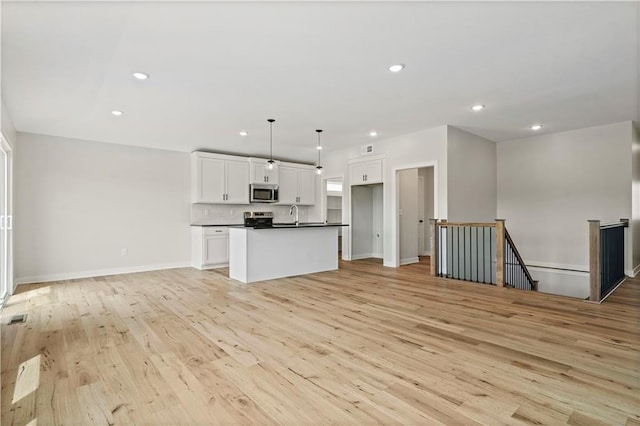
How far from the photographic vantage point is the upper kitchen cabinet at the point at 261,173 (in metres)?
7.54

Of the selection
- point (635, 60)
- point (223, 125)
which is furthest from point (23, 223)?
point (635, 60)

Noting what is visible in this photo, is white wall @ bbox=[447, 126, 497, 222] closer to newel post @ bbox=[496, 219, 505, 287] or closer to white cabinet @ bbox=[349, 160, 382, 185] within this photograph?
newel post @ bbox=[496, 219, 505, 287]

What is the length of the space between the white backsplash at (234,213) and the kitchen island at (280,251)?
1938 mm

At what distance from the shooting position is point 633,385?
204 cm

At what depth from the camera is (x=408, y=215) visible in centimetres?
775

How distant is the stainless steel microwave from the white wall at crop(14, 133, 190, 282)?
1.42 m

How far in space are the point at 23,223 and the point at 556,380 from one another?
7.43 m

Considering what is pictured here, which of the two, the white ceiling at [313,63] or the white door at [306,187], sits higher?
the white ceiling at [313,63]

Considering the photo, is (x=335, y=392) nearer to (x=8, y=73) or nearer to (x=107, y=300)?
(x=107, y=300)

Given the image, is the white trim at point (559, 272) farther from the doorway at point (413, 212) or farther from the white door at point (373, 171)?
the white door at point (373, 171)

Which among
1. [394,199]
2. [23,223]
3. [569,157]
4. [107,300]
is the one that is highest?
[569,157]

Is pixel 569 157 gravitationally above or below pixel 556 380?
above

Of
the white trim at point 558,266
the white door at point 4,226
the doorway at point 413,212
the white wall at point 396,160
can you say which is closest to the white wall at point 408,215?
the doorway at point 413,212

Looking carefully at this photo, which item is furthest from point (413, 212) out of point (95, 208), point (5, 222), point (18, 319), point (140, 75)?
point (5, 222)
